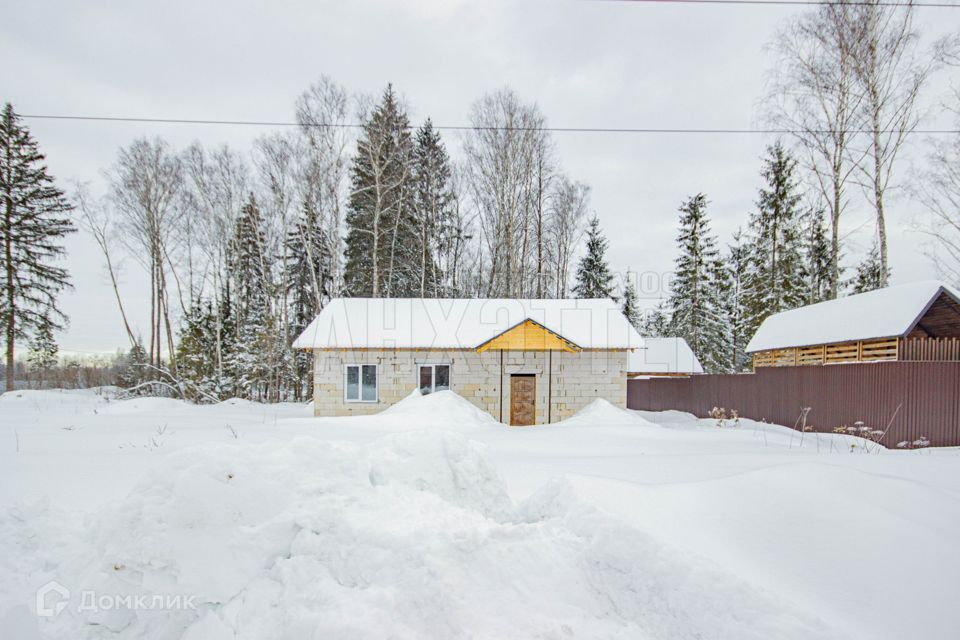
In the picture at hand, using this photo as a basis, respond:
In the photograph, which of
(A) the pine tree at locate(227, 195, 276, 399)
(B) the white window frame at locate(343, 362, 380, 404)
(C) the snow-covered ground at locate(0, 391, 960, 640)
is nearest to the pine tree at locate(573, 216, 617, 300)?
(B) the white window frame at locate(343, 362, 380, 404)

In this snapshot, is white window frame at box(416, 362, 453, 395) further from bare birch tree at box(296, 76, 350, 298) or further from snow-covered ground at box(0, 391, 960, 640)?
snow-covered ground at box(0, 391, 960, 640)

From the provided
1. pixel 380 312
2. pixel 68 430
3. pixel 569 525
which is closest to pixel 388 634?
pixel 569 525

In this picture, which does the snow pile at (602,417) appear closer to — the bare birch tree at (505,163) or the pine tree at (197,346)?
the bare birch tree at (505,163)

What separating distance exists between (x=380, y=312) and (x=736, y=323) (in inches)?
939

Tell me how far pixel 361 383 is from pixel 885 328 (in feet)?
49.2

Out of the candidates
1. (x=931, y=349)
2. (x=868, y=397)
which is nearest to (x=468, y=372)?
(x=868, y=397)

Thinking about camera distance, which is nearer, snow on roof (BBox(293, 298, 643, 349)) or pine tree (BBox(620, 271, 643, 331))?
snow on roof (BBox(293, 298, 643, 349))

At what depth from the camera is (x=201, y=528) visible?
2289 millimetres

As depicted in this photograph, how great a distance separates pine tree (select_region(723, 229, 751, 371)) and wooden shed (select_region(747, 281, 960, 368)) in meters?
13.3

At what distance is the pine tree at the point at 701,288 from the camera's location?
26.8 metres

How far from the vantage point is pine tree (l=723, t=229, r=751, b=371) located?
88.4 feet

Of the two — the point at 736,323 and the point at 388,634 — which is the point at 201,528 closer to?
the point at 388,634

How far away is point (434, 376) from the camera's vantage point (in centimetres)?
1370

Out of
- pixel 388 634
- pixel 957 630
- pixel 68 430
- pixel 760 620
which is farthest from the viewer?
pixel 68 430
